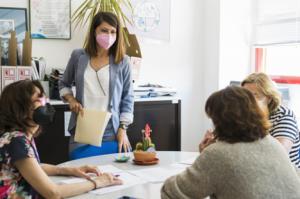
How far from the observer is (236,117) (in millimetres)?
1176

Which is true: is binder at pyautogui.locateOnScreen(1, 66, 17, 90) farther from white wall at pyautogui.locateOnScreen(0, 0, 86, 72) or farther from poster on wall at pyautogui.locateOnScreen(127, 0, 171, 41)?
poster on wall at pyautogui.locateOnScreen(127, 0, 171, 41)

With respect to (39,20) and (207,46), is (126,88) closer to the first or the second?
(39,20)

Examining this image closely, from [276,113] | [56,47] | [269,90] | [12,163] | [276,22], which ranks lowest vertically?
[12,163]

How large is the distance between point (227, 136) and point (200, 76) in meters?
2.85

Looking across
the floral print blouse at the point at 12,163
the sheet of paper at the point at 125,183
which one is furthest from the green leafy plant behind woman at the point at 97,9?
the floral print blouse at the point at 12,163

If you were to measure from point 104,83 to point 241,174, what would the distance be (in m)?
1.28

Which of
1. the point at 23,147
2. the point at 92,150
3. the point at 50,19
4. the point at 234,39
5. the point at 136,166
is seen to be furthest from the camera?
the point at 234,39

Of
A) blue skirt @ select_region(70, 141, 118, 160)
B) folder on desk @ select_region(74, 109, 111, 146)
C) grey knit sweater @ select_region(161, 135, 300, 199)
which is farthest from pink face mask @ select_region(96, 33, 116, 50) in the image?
grey knit sweater @ select_region(161, 135, 300, 199)

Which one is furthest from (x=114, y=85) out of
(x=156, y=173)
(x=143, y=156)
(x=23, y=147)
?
(x=23, y=147)

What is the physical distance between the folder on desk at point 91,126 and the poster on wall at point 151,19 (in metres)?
1.59

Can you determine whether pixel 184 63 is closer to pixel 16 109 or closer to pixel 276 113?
pixel 276 113

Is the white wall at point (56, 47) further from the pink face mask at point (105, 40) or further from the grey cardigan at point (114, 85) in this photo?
the pink face mask at point (105, 40)

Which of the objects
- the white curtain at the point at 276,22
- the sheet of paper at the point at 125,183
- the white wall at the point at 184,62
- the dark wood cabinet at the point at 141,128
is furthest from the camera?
the white wall at the point at 184,62

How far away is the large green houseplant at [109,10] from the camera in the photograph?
10.0ft
